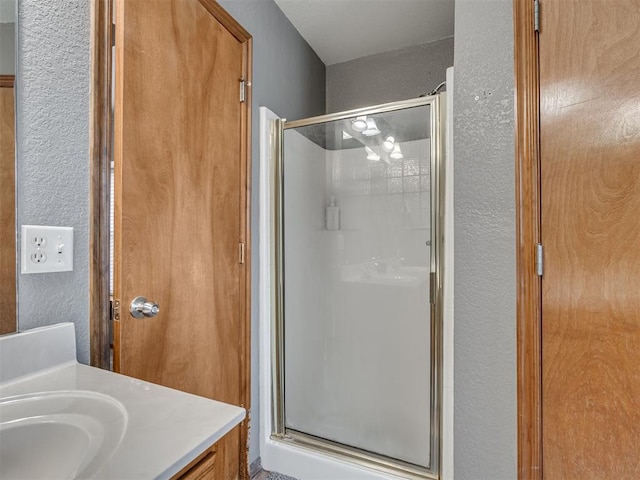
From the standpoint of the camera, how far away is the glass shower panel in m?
1.60

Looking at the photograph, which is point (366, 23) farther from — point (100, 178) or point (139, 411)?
point (139, 411)

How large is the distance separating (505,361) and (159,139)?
1.35m

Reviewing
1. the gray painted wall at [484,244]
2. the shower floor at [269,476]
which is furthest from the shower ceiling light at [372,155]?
the shower floor at [269,476]

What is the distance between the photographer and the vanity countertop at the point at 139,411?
0.49 metres

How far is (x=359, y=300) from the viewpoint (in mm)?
1786

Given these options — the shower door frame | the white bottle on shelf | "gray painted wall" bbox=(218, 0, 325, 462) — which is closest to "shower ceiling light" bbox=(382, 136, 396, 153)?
the shower door frame

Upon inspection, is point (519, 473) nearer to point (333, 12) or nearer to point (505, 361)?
point (505, 361)

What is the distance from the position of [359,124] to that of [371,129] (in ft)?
0.23

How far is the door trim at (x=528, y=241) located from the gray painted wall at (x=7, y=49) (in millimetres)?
1378

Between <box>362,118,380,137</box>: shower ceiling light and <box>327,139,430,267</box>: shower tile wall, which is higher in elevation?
<box>362,118,380,137</box>: shower ceiling light

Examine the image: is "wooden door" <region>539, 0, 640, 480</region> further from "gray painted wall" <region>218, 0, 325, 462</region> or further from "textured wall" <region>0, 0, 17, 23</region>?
"textured wall" <region>0, 0, 17, 23</region>

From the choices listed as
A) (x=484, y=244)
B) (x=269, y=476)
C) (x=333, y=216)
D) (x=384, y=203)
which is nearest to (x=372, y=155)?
(x=384, y=203)

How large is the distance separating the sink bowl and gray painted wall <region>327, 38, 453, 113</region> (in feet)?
7.47

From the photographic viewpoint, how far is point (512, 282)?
1140 millimetres
